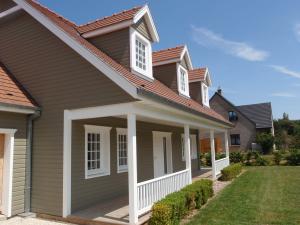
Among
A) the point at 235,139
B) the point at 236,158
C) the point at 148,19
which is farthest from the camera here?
the point at 235,139

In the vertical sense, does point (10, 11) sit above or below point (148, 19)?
below

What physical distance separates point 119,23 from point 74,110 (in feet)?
11.6

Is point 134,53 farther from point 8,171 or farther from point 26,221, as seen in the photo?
point 26,221

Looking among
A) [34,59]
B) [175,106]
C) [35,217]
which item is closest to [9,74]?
[34,59]

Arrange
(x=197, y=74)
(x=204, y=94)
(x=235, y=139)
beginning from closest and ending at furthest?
1. (x=197, y=74)
2. (x=204, y=94)
3. (x=235, y=139)

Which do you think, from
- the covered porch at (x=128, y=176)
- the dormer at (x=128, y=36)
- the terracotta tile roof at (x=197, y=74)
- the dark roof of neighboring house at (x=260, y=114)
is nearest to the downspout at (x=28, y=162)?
the covered porch at (x=128, y=176)

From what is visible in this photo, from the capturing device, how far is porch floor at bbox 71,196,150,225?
7.45 metres

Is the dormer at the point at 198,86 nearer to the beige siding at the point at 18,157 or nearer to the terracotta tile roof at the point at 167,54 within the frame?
the terracotta tile roof at the point at 167,54

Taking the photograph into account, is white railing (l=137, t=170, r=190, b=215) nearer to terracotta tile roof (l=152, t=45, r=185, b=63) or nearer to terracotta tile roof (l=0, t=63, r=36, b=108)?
terracotta tile roof (l=0, t=63, r=36, b=108)

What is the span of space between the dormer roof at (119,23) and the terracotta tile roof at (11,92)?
3110mm

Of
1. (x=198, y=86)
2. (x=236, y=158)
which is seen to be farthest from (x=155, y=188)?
(x=236, y=158)

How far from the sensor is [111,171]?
34.0 feet

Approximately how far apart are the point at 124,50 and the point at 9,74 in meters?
3.98

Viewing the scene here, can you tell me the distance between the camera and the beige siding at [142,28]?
412 inches
